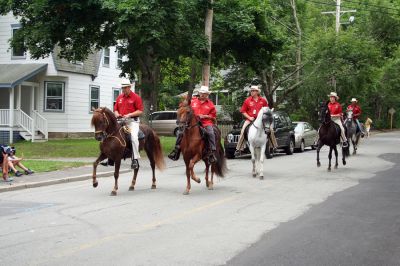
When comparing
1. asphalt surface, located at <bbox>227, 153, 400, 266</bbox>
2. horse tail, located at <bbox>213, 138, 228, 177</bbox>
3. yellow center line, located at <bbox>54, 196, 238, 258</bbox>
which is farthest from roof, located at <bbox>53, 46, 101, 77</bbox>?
asphalt surface, located at <bbox>227, 153, 400, 266</bbox>

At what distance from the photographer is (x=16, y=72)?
3425 cm

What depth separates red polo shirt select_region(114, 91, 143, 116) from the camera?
13500 mm

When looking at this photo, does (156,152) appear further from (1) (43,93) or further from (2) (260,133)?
(1) (43,93)

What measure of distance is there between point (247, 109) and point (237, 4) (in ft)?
33.4

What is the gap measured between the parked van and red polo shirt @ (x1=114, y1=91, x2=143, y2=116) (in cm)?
3068

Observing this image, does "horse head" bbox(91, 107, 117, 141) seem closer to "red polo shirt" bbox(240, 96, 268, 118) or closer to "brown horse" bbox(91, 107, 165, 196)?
"brown horse" bbox(91, 107, 165, 196)

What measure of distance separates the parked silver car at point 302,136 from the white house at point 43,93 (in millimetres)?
12628

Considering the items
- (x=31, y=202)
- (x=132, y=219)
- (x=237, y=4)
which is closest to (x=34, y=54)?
(x=237, y=4)

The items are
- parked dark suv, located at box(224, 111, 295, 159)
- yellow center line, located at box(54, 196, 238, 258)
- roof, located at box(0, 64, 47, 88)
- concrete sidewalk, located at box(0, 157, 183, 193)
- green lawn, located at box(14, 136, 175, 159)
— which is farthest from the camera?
roof, located at box(0, 64, 47, 88)

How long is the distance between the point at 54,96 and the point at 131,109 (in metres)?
24.1

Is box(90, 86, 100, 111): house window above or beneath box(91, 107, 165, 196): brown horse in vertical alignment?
above

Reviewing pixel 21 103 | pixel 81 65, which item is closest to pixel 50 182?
pixel 21 103

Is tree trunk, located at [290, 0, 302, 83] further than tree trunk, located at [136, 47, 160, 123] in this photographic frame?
Yes

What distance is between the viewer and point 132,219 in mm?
9453
